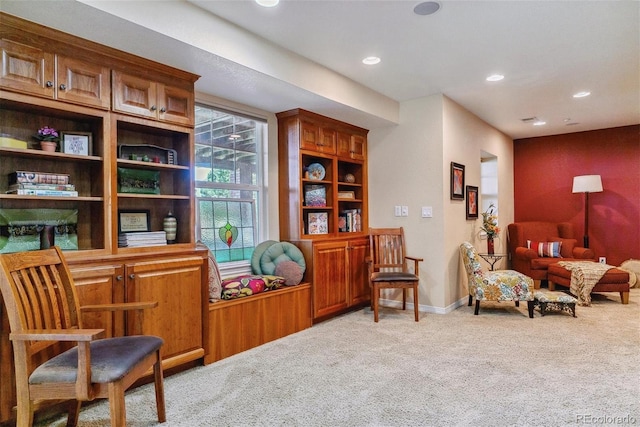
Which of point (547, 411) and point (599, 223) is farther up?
point (599, 223)

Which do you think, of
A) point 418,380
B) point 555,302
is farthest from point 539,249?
point 418,380

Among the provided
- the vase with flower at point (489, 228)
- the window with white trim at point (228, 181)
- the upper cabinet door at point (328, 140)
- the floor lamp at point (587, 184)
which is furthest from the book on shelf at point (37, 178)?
the floor lamp at point (587, 184)

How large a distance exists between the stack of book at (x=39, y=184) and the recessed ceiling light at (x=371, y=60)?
255cm

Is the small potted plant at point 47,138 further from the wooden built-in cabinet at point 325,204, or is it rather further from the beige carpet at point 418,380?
the wooden built-in cabinet at point 325,204

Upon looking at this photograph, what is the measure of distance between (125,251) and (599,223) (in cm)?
699

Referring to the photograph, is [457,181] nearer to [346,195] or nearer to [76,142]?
[346,195]

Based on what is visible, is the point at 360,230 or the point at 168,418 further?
the point at 360,230

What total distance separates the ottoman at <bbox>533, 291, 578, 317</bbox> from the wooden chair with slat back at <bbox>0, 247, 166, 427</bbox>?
3871 millimetres

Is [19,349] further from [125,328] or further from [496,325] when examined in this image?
[496,325]

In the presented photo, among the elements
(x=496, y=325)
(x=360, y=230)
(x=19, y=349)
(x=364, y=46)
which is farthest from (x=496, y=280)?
(x=19, y=349)

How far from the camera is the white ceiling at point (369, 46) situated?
2350mm

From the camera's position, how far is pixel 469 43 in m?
3.10

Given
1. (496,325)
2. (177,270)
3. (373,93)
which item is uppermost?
(373,93)

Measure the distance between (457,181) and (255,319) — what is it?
9.67 ft
